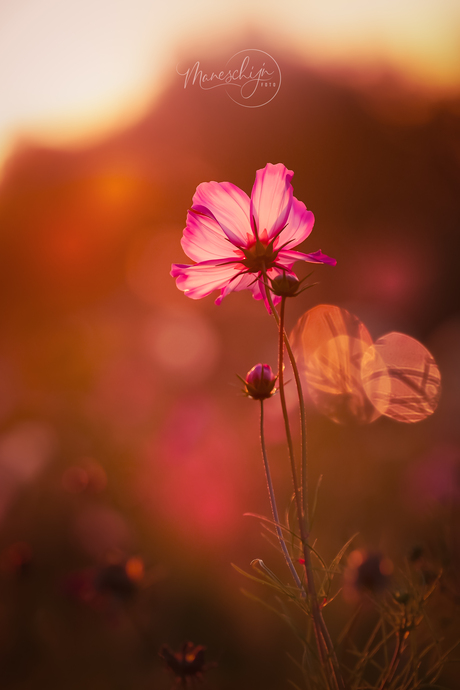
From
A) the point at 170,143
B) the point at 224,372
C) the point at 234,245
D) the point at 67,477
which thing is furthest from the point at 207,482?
the point at 170,143

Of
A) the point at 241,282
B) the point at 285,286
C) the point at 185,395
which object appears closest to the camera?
the point at 285,286

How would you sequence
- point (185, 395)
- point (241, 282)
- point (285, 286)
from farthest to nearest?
point (185, 395), point (241, 282), point (285, 286)

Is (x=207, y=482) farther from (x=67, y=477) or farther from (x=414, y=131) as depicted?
(x=414, y=131)

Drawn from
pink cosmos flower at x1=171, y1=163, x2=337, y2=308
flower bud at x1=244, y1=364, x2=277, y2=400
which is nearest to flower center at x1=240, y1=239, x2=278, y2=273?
pink cosmos flower at x1=171, y1=163, x2=337, y2=308

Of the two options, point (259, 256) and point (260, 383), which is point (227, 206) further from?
point (260, 383)

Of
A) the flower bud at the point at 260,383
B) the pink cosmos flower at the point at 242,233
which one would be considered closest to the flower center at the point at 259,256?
the pink cosmos flower at the point at 242,233

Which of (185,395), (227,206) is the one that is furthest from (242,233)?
(185,395)

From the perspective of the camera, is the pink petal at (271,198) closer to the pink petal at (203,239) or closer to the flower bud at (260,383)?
the pink petal at (203,239)

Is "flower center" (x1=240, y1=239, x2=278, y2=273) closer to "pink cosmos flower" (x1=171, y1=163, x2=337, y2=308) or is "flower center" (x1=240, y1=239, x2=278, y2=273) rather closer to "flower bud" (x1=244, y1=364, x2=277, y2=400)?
"pink cosmos flower" (x1=171, y1=163, x2=337, y2=308)
